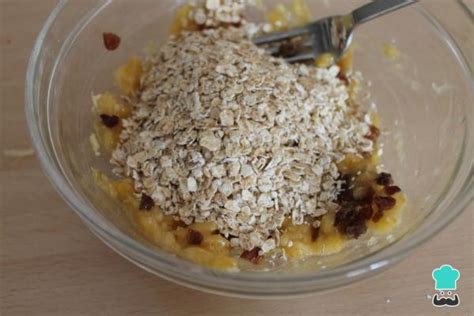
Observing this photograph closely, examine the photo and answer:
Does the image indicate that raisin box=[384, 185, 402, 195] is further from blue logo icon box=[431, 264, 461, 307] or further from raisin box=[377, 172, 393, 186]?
blue logo icon box=[431, 264, 461, 307]

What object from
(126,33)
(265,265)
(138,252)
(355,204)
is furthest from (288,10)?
(138,252)

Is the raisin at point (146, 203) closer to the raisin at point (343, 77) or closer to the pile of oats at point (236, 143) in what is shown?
the pile of oats at point (236, 143)

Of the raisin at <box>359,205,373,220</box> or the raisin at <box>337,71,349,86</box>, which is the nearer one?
the raisin at <box>359,205,373,220</box>

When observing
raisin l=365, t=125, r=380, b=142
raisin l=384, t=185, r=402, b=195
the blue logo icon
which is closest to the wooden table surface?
the blue logo icon

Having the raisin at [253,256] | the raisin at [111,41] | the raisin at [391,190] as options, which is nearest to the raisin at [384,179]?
the raisin at [391,190]

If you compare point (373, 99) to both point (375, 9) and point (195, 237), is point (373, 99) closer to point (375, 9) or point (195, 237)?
point (375, 9)

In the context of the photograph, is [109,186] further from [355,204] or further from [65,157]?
[355,204]

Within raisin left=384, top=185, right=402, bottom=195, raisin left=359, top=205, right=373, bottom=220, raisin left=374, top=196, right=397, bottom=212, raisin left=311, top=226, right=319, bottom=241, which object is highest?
raisin left=384, top=185, right=402, bottom=195

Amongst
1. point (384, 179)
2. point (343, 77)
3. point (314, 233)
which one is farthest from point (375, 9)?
point (314, 233)
